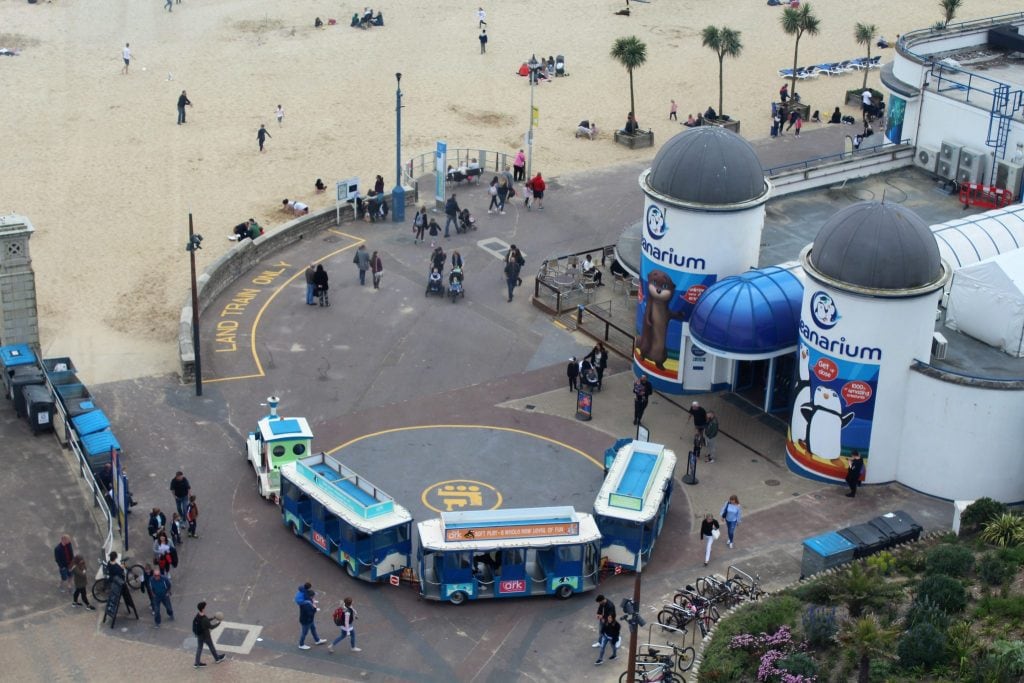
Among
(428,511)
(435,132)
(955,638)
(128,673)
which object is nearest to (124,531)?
(128,673)

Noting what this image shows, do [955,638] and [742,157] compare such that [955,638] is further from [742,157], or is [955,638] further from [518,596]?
[742,157]

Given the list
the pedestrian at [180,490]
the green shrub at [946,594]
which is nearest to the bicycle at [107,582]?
the pedestrian at [180,490]

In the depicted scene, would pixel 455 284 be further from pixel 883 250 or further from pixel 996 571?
pixel 996 571

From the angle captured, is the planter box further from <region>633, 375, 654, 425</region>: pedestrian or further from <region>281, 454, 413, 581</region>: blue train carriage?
<region>281, 454, 413, 581</region>: blue train carriage

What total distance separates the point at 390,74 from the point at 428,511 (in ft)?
133

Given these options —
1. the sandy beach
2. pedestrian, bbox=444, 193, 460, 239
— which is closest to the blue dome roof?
pedestrian, bbox=444, 193, 460, 239

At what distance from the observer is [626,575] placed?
110 ft

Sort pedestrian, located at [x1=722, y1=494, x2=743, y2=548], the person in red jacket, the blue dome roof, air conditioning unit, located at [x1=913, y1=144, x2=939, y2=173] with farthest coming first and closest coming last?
the person in red jacket
air conditioning unit, located at [x1=913, y1=144, x2=939, y2=173]
the blue dome roof
pedestrian, located at [x1=722, y1=494, x2=743, y2=548]

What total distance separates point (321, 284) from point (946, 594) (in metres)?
24.0

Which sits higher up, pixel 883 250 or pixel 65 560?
pixel 883 250

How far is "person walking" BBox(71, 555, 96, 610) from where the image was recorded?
31594 millimetres

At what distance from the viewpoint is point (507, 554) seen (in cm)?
3206

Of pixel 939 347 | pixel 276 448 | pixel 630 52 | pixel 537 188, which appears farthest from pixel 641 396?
pixel 630 52

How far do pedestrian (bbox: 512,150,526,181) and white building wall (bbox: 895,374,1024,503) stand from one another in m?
25.1
